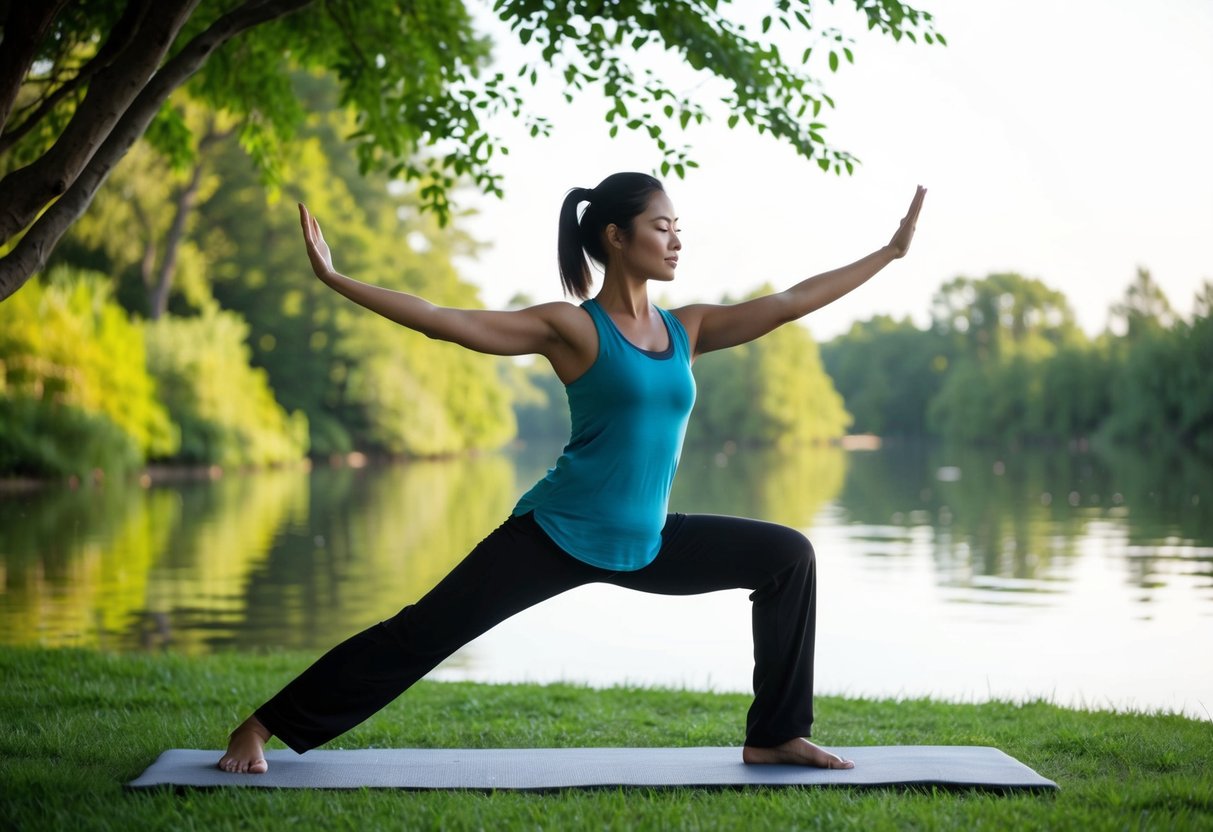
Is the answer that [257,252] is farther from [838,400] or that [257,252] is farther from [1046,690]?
[838,400]

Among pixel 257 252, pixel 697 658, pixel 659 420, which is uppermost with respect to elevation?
pixel 257 252

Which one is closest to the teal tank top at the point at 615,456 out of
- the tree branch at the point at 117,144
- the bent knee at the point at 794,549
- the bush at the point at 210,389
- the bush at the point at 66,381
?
the bent knee at the point at 794,549

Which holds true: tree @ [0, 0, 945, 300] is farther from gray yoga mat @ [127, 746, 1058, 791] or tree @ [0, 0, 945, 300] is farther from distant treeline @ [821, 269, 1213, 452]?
distant treeline @ [821, 269, 1213, 452]

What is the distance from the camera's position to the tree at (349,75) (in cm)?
592

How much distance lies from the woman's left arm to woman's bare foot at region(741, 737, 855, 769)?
1.45 metres

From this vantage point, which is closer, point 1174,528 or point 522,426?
point 1174,528

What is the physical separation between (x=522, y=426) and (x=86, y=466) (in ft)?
312

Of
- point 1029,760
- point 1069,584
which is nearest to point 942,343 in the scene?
point 1069,584

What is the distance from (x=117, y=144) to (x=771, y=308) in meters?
3.38

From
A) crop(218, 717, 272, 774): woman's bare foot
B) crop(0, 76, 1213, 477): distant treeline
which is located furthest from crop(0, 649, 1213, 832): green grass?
crop(0, 76, 1213, 477): distant treeline

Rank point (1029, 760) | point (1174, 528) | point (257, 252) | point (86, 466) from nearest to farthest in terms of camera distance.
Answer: point (1029, 760) < point (1174, 528) < point (86, 466) < point (257, 252)

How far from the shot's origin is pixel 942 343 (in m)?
105

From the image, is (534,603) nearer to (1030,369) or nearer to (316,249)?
(316,249)

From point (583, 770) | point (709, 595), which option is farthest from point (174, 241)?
point (583, 770)
